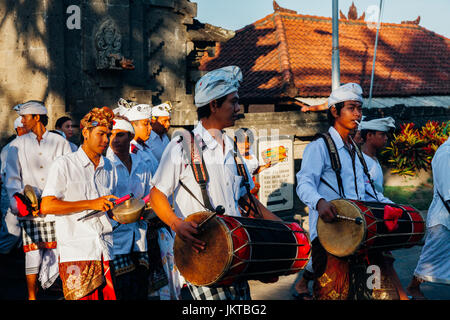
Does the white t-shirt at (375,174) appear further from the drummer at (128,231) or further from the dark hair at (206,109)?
the dark hair at (206,109)

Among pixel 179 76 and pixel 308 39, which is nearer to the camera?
pixel 179 76

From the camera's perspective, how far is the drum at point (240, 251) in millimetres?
3428

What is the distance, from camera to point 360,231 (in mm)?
4254

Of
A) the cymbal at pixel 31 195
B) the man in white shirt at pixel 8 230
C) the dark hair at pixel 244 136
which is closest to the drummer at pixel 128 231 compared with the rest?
the cymbal at pixel 31 195

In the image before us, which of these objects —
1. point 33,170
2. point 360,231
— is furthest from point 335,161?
point 33,170

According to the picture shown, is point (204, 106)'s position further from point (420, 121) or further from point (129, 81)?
point (420, 121)

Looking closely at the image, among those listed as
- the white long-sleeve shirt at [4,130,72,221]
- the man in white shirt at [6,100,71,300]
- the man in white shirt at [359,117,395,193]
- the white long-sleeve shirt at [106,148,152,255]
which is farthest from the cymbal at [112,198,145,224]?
the man in white shirt at [359,117,395,193]

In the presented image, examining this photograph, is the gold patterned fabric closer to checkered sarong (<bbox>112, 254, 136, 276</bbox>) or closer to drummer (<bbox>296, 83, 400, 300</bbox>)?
checkered sarong (<bbox>112, 254, 136, 276</bbox>)

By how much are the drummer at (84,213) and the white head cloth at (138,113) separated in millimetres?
1485

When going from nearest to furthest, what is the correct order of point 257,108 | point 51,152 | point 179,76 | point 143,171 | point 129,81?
point 143,171 → point 51,152 → point 129,81 → point 179,76 → point 257,108

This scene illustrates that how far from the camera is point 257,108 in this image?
21172mm

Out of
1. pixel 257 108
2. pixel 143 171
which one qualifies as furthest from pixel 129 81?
pixel 257 108

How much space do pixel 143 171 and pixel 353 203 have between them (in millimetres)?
2327

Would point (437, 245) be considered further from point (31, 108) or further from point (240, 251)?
point (31, 108)
